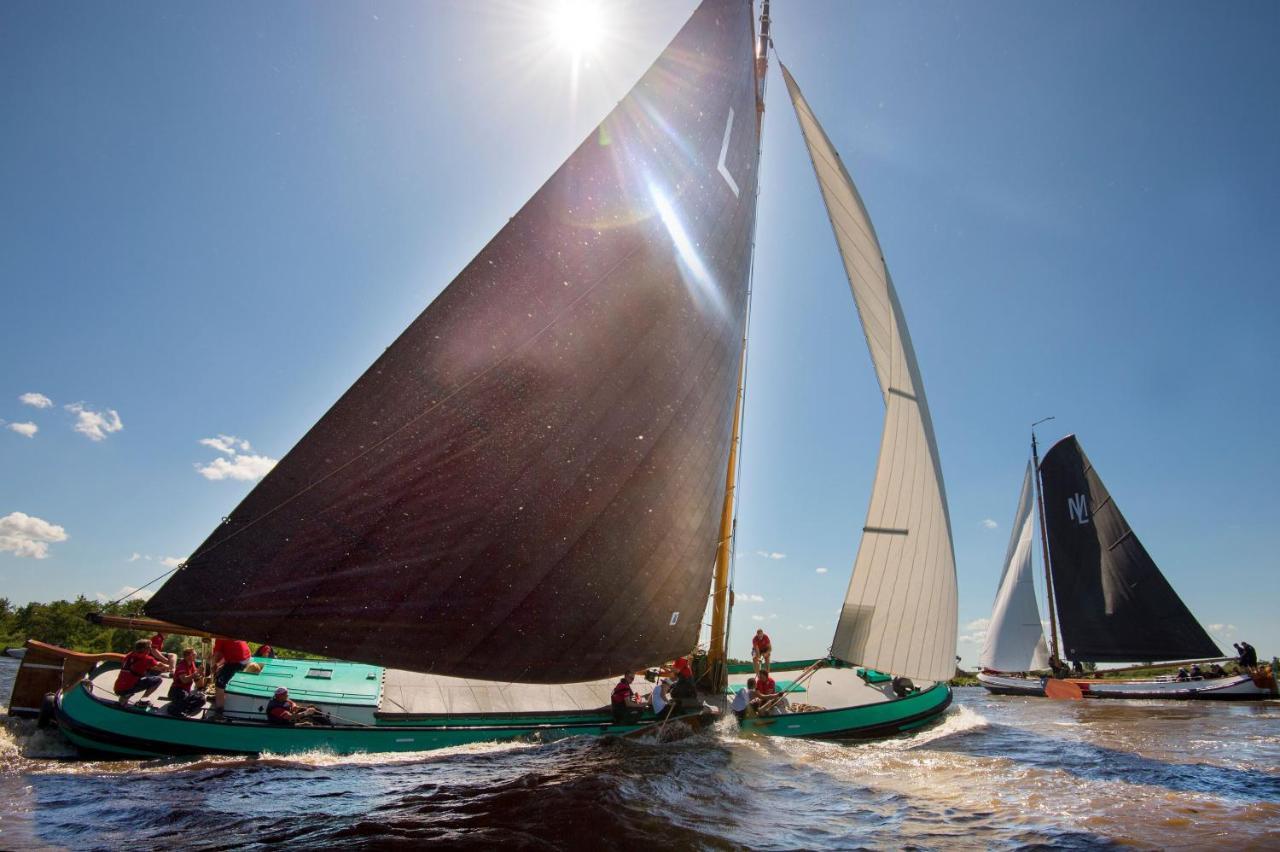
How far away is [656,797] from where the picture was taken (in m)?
7.52

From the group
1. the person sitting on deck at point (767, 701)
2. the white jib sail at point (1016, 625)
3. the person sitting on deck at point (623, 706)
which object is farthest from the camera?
the white jib sail at point (1016, 625)

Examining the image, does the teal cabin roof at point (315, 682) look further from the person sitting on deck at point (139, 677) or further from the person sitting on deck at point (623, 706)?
the person sitting on deck at point (623, 706)

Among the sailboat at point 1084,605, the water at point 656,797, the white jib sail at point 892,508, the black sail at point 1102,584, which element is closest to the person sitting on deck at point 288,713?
the water at point 656,797

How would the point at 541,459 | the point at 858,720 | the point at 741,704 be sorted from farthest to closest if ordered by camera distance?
the point at 858,720, the point at 741,704, the point at 541,459

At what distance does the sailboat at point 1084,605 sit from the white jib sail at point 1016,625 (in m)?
0.05

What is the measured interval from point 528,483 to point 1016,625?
34.5m

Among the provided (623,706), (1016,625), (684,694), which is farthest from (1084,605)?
(623,706)

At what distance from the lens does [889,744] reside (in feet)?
44.7

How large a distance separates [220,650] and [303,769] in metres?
4.46

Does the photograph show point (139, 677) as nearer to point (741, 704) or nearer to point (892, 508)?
point (741, 704)

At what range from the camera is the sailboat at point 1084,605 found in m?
29.7

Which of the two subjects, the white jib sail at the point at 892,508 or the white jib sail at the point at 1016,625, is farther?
the white jib sail at the point at 1016,625

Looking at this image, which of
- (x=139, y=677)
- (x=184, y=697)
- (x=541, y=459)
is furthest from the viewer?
(x=139, y=677)

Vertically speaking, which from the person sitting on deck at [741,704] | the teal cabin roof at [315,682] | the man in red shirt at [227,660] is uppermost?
the man in red shirt at [227,660]
